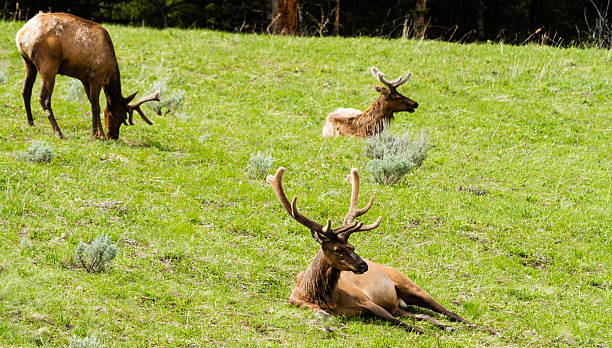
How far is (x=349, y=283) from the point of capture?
7.05 metres

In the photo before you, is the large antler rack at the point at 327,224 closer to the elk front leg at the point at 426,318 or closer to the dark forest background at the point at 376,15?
the elk front leg at the point at 426,318

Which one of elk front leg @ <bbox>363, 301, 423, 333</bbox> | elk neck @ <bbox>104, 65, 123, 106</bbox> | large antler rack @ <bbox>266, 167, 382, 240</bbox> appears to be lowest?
elk front leg @ <bbox>363, 301, 423, 333</bbox>

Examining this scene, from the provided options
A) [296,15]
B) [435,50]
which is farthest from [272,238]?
[296,15]

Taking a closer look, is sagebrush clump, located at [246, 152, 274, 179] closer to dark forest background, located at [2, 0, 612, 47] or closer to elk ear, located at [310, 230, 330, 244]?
elk ear, located at [310, 230, 330, 244]

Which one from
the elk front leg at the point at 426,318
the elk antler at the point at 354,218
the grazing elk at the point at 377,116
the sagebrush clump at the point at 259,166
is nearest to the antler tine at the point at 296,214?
the elk antler at the point at 354,218

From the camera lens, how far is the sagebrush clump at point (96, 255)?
6.71m

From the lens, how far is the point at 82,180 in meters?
Result: 9.16

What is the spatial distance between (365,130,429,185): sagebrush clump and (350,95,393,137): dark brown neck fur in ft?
1.98

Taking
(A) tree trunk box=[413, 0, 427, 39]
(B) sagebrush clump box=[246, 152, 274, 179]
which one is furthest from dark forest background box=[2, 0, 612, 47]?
(B) sagebrush clump box=[246, 152, 274, 179]

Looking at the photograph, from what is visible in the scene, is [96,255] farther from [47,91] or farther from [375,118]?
[375,118]

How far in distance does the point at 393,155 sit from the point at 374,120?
8.66 feet

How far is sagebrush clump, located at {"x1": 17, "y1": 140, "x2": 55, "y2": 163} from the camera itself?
948 centimetres

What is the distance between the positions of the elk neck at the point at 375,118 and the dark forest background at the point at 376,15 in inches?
497

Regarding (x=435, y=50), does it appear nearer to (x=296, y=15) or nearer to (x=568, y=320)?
(x=296, y=15)
